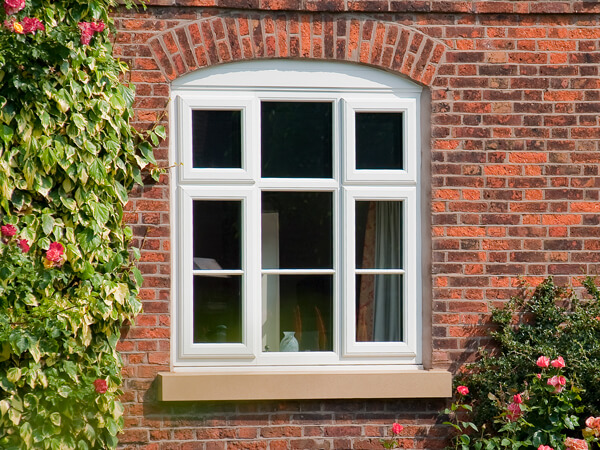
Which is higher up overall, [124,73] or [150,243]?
[124,73]

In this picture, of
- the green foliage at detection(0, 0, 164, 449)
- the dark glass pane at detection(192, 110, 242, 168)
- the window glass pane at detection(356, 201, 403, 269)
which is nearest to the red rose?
the window glass pane at detection(356, 201, 403, 269)

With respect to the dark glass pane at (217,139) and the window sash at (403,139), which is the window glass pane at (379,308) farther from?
the dark glass pane at (217,139)

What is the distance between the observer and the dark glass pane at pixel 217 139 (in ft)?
16.8

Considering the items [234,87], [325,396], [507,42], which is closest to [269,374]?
[325,396]

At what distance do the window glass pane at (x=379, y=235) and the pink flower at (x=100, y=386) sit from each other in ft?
5.61

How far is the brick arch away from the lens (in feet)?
16.4

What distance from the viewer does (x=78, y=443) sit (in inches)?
185

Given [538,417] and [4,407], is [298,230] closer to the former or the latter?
[538,417]

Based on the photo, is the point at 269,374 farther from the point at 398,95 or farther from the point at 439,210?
the point at 398,95

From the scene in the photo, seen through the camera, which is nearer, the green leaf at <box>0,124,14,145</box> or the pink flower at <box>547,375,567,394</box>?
the green leaf at <box>0,124,14,145</box>

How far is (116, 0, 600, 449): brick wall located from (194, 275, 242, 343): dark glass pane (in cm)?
24

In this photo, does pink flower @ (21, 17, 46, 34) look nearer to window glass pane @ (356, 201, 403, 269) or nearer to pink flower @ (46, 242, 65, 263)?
pink flower @ (46, 242, 65, 263)

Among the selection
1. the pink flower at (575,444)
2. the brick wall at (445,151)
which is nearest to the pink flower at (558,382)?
the pink flower at (575,444)

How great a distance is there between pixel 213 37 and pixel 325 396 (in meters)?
2.28
